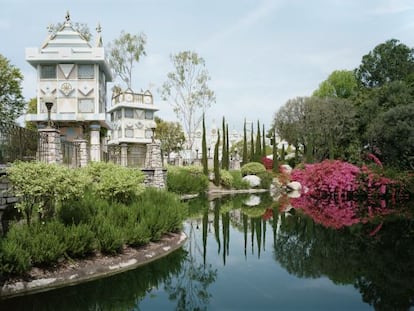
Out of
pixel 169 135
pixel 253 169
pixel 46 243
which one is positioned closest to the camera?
pixel 46 243

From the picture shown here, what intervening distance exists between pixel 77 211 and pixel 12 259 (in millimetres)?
2153

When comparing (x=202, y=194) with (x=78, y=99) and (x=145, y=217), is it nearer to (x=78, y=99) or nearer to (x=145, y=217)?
(x=78, y=99)

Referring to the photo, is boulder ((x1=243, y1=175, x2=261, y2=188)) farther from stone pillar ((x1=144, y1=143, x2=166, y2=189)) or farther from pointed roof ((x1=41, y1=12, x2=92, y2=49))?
pointed roof ((x1=41, y1=12, x2=92, y2=49))

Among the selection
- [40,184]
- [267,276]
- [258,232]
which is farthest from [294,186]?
[40,184]

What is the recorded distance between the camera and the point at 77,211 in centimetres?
831

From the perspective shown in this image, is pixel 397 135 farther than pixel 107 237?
Yes

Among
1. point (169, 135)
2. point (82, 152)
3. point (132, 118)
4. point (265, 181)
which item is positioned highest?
point (132, 118)

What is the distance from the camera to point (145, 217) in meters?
9.30

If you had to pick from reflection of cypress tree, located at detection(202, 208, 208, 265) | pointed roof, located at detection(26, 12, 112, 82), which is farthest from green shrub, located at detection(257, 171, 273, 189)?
pointed roof, located at detection(26, 12, 112, 82)

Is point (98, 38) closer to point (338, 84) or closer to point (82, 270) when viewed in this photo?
point (82, 270)

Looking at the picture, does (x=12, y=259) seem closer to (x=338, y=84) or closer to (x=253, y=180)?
(x=253, y=180)

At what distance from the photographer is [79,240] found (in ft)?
24.0

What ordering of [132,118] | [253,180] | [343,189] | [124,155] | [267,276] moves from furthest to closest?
1. [132,118]
2. [253,180]
3. [343,189]
4. [124,155]
5. [267,276]

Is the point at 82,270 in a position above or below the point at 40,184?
below
